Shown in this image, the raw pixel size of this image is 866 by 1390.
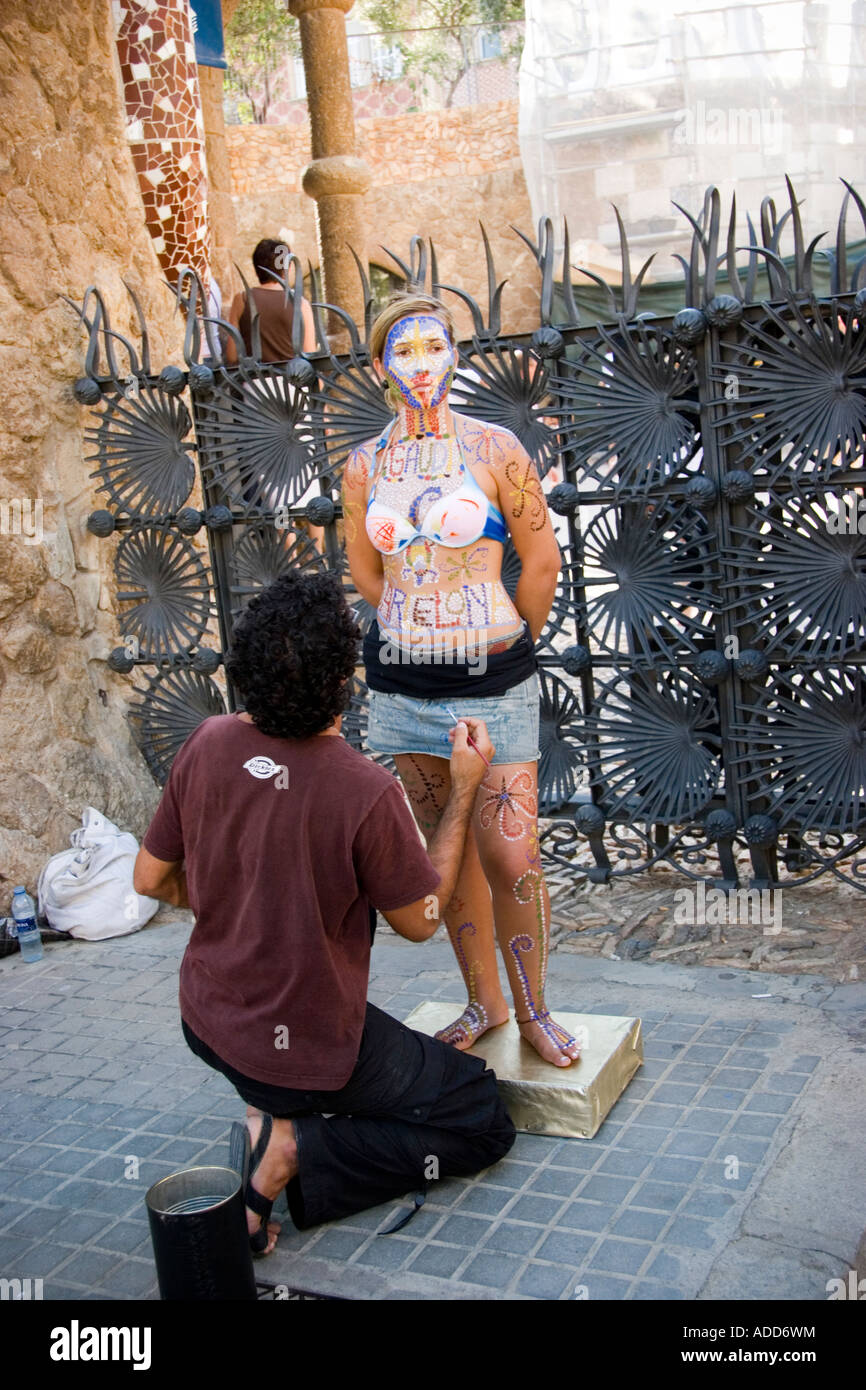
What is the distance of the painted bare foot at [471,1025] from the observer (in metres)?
3.58

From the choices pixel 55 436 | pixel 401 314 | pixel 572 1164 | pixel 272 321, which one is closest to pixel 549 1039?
pixel 572 1164

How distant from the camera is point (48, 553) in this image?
550cm

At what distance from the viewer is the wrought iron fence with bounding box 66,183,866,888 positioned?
428cm

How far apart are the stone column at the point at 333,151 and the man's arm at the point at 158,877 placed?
782 cm

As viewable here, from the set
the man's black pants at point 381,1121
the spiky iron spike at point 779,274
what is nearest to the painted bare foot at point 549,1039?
the man's black pants at point 381,1121

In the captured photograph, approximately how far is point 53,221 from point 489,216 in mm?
17158

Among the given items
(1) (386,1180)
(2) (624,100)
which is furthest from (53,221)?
(2) (624,100)

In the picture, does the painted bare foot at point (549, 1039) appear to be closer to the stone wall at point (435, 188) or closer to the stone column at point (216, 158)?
the stone column at point (216, 158)

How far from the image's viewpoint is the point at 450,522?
3.44m

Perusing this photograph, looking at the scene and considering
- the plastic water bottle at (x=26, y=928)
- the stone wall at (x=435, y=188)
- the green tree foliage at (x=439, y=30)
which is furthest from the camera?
the green tree foliage at (x=439, y=30)

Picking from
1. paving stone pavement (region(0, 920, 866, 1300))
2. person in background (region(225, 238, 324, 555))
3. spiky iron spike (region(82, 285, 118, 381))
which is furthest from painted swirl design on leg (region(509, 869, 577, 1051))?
person in background (region(225, 238, 324, 555))

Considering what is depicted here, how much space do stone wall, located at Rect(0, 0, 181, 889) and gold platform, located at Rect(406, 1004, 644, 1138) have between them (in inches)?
94.7

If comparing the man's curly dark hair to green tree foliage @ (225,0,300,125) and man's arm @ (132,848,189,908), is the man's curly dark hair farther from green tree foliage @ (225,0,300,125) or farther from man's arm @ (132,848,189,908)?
green tree foliage @ (225,0,300,125)

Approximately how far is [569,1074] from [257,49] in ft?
91.7
